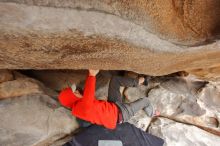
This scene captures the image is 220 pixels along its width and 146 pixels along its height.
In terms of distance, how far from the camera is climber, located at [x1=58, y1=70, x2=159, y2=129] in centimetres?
272

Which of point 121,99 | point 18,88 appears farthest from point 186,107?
point 18,88

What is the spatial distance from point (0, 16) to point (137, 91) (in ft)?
8.41

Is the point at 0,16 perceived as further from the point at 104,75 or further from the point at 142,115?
the point at 142,115

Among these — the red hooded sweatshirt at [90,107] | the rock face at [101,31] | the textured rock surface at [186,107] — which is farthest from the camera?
the textured rock surface at [186,107]

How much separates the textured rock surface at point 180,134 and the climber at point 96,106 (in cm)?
40

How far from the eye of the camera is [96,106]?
9.20 ft

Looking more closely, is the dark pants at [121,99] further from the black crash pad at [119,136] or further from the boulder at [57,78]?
the boulder at [57,78]

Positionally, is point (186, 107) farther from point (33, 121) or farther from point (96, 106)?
point (33, 121)

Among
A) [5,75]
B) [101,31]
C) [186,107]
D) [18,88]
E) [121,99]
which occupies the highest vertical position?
[101,31]

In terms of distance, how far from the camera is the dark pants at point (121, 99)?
123 inches

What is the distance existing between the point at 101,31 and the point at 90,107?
1293mm

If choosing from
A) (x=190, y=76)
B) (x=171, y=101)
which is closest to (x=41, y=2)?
(x=171, y=101)

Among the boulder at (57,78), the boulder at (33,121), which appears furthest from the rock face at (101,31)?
the boulder at (57,78)

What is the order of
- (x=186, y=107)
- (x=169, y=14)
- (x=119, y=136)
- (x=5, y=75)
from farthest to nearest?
1. (x=186, y=107)
2. (x=119, y=136)
3. (x=5, y=75)
4. (x=169, y=14)
